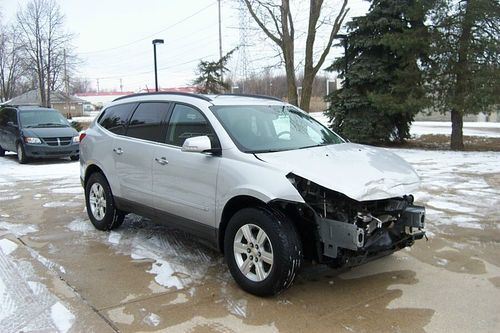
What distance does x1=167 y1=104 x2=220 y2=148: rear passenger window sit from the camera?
5008mm

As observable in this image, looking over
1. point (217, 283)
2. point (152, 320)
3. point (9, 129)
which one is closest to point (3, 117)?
point (9, 129)

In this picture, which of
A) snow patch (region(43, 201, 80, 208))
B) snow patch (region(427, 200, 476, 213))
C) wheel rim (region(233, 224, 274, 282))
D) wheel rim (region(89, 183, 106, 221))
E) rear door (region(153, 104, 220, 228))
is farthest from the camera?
snow patch (region(43, 201, 80, 208))

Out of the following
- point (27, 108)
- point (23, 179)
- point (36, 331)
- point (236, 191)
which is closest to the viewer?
point (36, 331)

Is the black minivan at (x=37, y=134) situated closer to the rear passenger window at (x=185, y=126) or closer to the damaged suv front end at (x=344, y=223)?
the rear passenger window at (x=185, y=126)

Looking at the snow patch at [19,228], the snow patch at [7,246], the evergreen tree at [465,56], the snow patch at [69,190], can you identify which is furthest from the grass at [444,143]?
the snow patch at [7,246]

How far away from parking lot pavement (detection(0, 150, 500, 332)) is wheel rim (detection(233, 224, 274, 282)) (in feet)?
0.74

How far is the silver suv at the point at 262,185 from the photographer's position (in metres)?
4.13

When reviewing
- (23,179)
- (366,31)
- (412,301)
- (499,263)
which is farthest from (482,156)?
(23,179)

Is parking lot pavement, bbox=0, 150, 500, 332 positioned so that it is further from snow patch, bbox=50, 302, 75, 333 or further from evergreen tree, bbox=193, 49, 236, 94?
evergreen tree, bbox=193, 49, 236, 94

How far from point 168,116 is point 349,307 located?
9.29 ft

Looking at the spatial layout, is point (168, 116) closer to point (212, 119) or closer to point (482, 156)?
point (212, 119)

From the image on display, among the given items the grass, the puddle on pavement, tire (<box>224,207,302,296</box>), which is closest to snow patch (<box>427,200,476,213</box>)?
the puddle on pavement

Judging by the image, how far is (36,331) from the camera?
3.71 m

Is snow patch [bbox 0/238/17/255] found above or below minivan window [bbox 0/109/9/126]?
below
